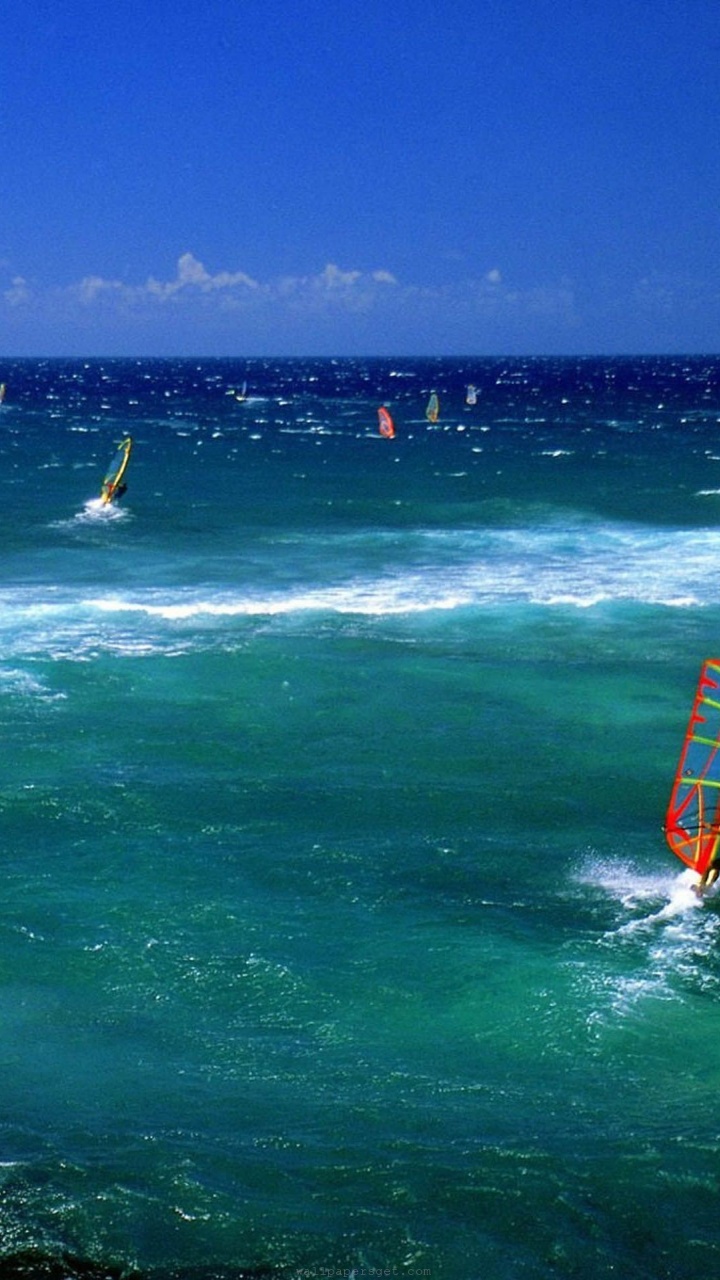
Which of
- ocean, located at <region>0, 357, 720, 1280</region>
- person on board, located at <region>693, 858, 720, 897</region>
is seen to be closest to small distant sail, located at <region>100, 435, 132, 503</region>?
ocean, located at <region>0, 357, 720, 1280</region>

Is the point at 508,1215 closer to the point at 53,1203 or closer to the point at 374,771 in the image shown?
the point at 53,1203

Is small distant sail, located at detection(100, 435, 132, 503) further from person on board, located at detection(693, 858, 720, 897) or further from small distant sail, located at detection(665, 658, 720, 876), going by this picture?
person on board, located at detection(693, 858, 720, 897)

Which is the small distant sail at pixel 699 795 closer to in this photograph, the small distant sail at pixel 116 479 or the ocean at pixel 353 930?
the ocean at pixel 353 930

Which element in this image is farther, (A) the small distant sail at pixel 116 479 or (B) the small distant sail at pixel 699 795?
(A) the small distant sail at pixel 116 479

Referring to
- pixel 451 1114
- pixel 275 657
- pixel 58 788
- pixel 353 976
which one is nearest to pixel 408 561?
pixel 275 657

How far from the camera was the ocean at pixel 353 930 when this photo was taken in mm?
15164

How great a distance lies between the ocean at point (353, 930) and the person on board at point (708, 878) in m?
0.32

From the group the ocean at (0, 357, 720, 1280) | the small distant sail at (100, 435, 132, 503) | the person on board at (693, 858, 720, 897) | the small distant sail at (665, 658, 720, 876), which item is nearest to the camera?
the ocean at (0, 357, 720, 1280)

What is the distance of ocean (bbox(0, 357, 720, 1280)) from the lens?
49.8 ft

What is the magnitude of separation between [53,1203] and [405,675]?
22.2 metres

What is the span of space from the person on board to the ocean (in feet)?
1.05

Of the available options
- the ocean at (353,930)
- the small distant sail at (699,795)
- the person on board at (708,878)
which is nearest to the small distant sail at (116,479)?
the ocean at (353,930)

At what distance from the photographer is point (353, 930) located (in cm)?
2175

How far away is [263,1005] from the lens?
1942cm
